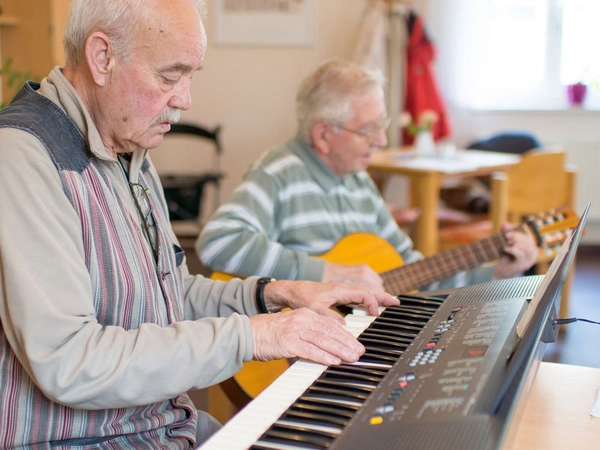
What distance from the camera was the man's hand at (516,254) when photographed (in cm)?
214

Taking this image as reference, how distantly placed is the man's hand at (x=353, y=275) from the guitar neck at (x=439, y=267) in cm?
18

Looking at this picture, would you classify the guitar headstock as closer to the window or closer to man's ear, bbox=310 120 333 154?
man's ear, bbox=310 120 333 154

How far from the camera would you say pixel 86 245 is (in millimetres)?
1207

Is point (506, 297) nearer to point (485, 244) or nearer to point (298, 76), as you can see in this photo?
point (485, 244)

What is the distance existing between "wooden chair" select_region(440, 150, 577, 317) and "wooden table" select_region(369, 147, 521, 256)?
0.18 metres

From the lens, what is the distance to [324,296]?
152 cm

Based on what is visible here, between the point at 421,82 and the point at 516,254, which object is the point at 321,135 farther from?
the point at 421,82

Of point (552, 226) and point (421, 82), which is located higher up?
point (421, 82)

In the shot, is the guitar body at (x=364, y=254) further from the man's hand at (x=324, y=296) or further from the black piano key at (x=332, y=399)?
the black piano key at (x=332, y=399)

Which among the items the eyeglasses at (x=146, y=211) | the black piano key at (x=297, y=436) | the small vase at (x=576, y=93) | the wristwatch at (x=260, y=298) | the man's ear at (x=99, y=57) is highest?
the man's ear at (x=99, y=57)

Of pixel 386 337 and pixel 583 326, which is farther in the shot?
pixel 583 326

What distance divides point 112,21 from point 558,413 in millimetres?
945

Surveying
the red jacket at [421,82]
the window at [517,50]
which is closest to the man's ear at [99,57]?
the red jacket at [421,82]

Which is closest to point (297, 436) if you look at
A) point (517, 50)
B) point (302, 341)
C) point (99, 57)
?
point (302, 341)
